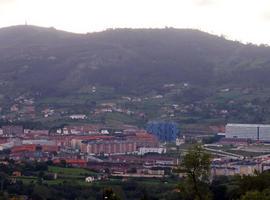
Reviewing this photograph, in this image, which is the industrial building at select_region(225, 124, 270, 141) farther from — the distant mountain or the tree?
the tree

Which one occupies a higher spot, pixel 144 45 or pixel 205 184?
pixel 144 45

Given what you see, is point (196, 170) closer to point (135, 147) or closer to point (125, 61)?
point (135, 147)

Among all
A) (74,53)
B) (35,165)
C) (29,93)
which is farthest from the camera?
(74,53)

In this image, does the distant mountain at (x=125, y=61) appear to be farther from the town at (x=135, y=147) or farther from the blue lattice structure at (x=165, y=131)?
the town at (x=135, y=147)

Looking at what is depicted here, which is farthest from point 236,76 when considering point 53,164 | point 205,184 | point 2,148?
point 205,184

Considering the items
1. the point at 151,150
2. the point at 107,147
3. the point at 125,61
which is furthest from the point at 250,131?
the point at 125,61

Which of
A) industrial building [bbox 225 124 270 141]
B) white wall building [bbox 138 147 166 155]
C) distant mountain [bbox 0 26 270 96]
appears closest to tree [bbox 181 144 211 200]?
white wall building [bbox 138 147 166 155]

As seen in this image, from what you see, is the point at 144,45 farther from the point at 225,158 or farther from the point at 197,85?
the point at 225,158
